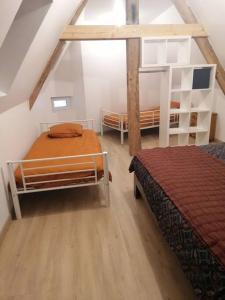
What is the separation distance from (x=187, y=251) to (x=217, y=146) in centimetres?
160

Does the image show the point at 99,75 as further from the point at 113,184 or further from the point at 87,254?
the point at 87,254

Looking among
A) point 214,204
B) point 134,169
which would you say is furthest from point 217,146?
point 214,204

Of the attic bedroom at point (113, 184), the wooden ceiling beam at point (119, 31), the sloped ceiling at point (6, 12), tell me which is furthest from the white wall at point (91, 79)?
the sloped ceiling at point (6, 12)

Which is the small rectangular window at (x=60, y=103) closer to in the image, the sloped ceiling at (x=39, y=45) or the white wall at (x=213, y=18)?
the sloped ceiling at (x=39, y=45)

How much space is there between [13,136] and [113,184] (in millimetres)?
1440

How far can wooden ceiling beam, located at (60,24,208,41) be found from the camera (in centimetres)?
326

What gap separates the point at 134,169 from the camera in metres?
2.47

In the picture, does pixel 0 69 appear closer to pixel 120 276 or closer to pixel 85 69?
pixel 120 276

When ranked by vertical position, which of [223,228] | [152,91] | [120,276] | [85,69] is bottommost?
[120,276]

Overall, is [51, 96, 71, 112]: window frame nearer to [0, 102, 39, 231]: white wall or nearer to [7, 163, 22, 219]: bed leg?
[0, 102, 39, 231]: white wall

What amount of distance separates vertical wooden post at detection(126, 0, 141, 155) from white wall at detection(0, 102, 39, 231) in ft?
5.55

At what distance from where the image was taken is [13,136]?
8.89 ft

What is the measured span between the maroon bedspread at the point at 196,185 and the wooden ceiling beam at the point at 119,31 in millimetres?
2020

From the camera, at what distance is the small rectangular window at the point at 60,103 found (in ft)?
16.7
